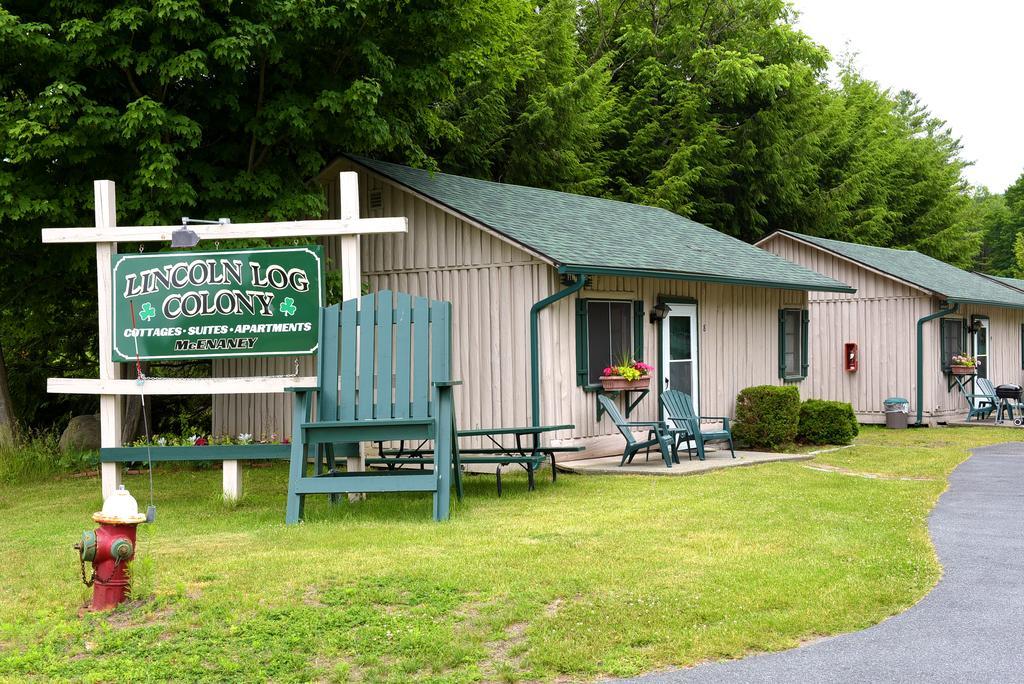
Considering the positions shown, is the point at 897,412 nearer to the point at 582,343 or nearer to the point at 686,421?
the point at 686,421

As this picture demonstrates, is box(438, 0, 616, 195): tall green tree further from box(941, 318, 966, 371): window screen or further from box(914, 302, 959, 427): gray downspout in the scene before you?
box(941, 318, 966, 371): window screen

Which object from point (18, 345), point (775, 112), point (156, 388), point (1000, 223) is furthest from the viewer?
point (1000, 223)

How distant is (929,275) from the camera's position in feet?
73.6

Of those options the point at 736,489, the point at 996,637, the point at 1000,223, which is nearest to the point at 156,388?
the point at 736,489

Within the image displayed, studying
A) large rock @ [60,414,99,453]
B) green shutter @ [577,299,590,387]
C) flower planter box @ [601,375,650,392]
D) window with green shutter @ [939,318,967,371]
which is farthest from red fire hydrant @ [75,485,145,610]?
window with green shutter @ [939,318,967,371]

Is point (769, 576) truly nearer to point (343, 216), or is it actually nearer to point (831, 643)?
point (831, 643)

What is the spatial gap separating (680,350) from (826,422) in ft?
8.97

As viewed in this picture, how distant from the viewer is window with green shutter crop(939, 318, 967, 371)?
2062 centimetres

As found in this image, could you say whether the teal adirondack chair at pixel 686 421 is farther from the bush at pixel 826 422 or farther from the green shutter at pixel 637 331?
the bush at pixel 826 422

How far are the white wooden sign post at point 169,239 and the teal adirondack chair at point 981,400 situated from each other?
15.4m

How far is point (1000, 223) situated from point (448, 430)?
63.1 meters

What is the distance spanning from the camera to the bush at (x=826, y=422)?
16.0 m

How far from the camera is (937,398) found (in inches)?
798

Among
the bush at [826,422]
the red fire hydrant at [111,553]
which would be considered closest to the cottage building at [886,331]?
the bush at [826,422]
